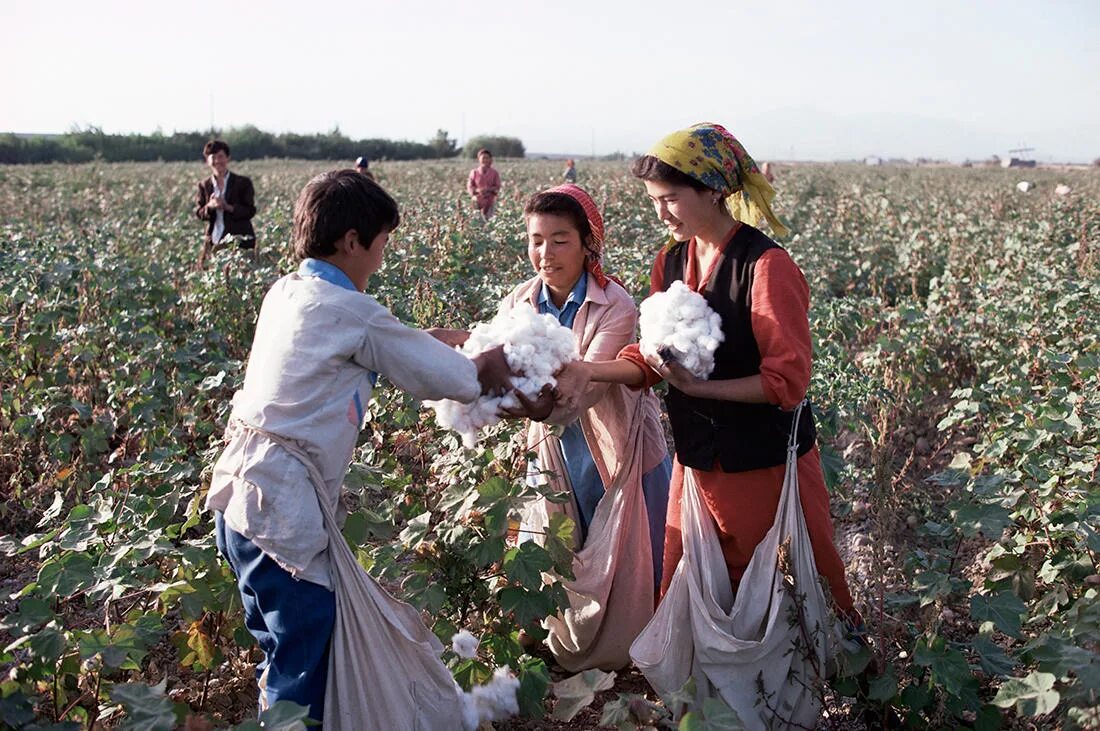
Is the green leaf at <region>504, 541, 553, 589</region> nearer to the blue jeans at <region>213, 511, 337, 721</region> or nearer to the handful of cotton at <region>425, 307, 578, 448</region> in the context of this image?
the handful of cotton at <region>425, 307, 578, 448</region>

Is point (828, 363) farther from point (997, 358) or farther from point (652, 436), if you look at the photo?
point (652, 436)

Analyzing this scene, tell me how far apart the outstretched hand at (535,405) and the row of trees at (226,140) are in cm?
3604

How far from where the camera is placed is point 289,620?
1949 millimetres

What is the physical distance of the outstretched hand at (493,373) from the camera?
2.24m

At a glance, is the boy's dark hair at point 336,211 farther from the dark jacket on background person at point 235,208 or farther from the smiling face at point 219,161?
the smiling face at point 219,161

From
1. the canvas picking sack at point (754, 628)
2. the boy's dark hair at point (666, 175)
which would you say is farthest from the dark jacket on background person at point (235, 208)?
the canvas picking sack at point (754, 628)

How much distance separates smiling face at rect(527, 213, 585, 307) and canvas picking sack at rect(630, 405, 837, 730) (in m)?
0.74

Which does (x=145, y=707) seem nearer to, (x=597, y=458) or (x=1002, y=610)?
(x=597, y=458)

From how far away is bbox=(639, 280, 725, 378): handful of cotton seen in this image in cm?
225

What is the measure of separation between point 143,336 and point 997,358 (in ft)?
14.3

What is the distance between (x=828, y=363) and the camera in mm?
4543

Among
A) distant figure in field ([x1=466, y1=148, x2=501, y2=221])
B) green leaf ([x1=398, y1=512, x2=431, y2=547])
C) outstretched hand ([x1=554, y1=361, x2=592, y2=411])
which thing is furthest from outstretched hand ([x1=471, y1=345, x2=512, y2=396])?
distant figure in field ([x1=466, y1=148, x2=501, y2=221])

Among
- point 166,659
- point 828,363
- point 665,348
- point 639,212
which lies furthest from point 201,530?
point 639,212

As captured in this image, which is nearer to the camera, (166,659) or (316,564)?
(316,564)
